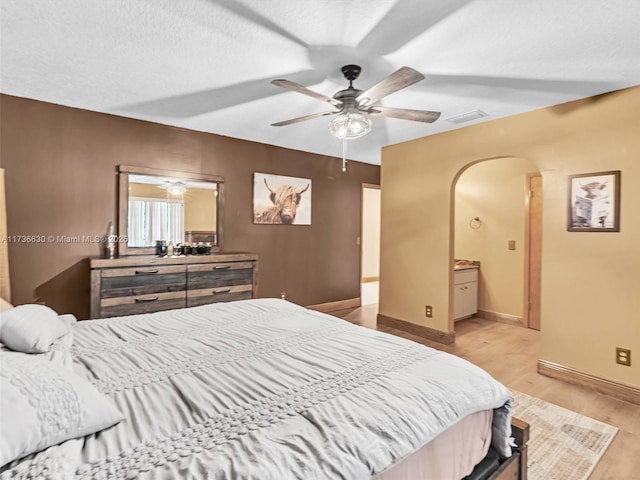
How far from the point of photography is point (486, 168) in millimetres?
4988

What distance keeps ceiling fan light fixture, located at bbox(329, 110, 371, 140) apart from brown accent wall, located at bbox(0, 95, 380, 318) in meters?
2.23

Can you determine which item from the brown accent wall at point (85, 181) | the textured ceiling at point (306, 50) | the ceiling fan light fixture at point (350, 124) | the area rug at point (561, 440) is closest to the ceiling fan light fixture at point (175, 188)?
the brown accent wall at point (85, 181)

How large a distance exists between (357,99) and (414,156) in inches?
82.3

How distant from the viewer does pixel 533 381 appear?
9.46 ft

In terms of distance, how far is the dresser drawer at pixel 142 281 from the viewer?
9.64 ft

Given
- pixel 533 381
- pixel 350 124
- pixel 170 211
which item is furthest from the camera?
pixel 170 211

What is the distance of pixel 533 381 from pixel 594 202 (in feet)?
5.28

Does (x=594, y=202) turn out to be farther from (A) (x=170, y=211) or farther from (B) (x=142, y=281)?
(A) (x=170, y=211)

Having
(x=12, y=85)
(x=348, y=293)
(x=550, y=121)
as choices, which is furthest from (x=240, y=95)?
(x=348, y=293)

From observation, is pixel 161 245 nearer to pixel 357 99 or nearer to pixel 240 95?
pixel 240 95

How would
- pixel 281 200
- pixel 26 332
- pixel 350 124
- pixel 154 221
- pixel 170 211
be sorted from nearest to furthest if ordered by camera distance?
pixel 26 332, pixel 350 124, pixel 154 221, pixel 170 211, pixel 281 200

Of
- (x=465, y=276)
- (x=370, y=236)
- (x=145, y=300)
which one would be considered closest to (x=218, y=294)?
(x=145, y=300)

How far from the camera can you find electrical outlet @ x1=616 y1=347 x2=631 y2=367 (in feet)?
8.41

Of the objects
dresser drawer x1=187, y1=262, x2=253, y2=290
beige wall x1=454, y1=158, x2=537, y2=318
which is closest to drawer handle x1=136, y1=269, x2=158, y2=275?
dresser drawer x1=187, y1=262, x2=253, y2=290
